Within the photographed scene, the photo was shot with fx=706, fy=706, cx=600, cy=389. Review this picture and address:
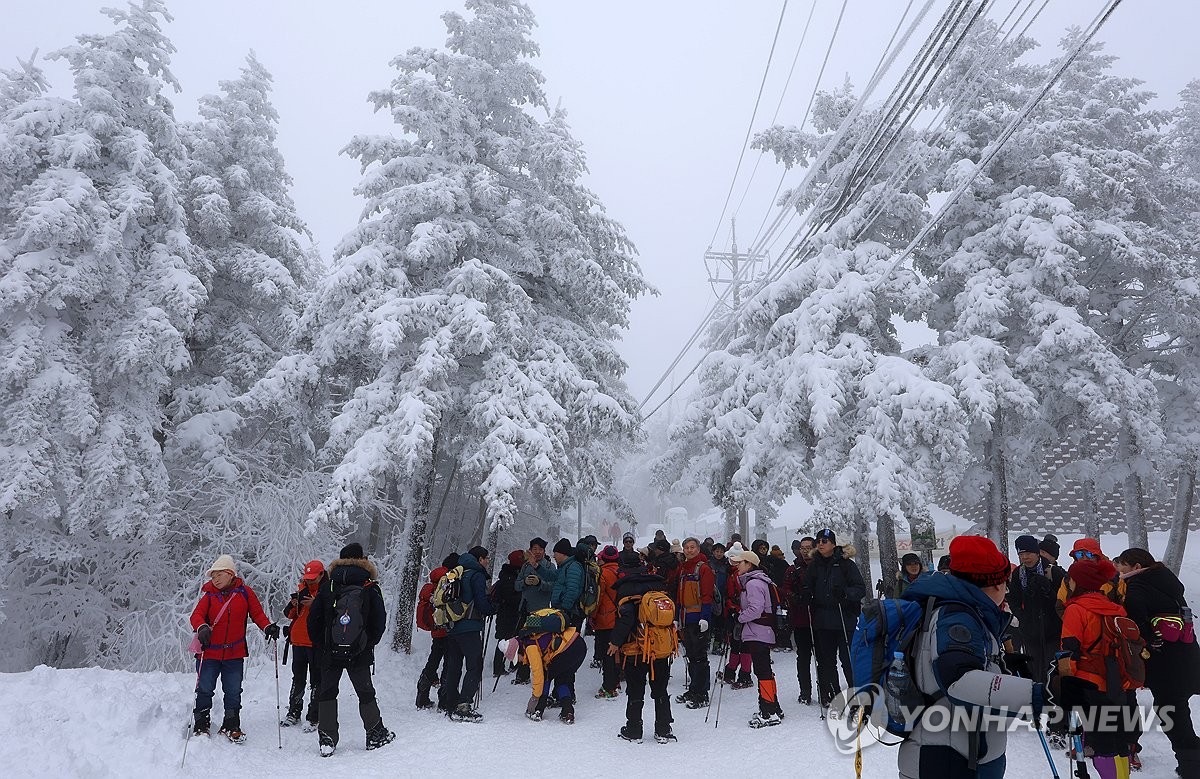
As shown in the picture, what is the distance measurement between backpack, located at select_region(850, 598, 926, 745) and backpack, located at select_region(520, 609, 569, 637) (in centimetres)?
530

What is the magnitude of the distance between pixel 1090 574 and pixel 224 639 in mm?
8086

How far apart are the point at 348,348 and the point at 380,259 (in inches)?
65.6

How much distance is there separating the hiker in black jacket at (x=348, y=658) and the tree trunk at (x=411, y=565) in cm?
454

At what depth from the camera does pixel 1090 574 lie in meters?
5.54

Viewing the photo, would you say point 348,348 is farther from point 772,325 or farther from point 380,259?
point 772,325

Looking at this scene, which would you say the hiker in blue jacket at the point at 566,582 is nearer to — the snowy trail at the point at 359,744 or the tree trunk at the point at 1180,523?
the snowy trail at the point at 359,744

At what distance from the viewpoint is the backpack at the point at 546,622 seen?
8586 millimetres

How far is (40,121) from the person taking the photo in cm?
1283

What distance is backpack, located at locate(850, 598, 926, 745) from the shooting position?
3596 mm

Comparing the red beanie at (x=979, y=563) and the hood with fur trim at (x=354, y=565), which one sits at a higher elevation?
the red beanie at (x=979, y=563)

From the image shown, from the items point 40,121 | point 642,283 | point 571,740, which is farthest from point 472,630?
point 40,121

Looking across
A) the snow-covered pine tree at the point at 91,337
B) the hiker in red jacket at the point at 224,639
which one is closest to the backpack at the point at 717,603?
the hiker in red jacket at the point at 224,639

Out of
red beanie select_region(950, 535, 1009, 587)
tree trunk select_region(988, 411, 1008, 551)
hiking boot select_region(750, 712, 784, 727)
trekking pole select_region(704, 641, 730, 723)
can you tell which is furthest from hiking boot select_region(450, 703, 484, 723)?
tree trunk select_region(988, 411, 1008, 551)

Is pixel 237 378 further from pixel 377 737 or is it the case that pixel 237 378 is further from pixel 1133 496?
pixel 1133 496
